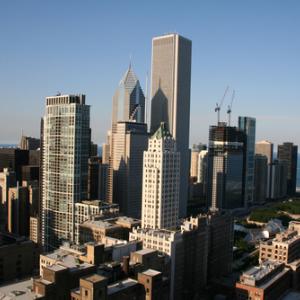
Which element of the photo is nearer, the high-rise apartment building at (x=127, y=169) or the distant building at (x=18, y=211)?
the distant building at (x=18, y=211)

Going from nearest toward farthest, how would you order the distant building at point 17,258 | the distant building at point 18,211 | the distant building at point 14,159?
the distant building at point 17,258 < the distant building at point 18,211 < the distant building at point 14,159

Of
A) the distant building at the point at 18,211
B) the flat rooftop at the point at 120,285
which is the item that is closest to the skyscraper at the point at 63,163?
the distant building at the point at 18,211

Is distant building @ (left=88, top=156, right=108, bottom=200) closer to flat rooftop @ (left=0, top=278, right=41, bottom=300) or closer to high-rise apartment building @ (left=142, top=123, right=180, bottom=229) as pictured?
high-rise apartment building @ (left=142, top=123, right=180, bottom=229)

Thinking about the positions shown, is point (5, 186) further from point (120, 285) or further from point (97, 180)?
point (120, 285)

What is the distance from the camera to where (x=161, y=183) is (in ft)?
286

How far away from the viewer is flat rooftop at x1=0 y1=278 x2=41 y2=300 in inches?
1961

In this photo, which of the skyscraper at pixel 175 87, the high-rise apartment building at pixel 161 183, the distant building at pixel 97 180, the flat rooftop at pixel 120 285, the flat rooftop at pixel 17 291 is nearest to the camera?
the flat rooftop at pixel 17 291

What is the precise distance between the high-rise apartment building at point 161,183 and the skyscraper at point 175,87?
8693 cm

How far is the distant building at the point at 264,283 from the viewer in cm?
6531

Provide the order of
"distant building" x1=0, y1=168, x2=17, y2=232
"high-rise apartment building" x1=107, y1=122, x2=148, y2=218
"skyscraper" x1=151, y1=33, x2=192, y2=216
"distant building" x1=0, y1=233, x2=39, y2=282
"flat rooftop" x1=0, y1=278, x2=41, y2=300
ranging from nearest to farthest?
"flat rooftop" x1=0, y1=278, x2=41, y2=300 → "distant building" x1=0, y1=233, x2=39, y2=282 → "distant building" x1=0, y1=168, x2=17, y2=232 → "high-rise apartment building" x1=107, y1=122, x2=148, y2=218 → "skyscraper" x1=151, y1=33, x2=192, y2=216

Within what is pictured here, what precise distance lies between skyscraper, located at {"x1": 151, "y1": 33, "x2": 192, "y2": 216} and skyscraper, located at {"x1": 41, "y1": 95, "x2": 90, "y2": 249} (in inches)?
2738

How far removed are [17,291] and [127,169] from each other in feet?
364

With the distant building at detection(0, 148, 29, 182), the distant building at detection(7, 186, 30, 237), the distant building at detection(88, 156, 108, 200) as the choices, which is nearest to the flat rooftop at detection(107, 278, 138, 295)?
the distant building at detection(7, 186, 30, 237)

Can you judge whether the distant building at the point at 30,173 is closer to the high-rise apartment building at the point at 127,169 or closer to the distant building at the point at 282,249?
the high-rise apartment building at the point at 127,169
